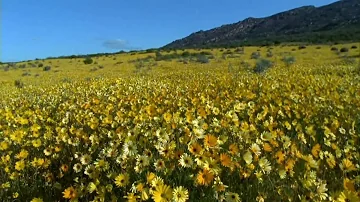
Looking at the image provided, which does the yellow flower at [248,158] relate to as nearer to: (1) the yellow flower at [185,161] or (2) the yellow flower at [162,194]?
(1) the yellow flower at [185,161]

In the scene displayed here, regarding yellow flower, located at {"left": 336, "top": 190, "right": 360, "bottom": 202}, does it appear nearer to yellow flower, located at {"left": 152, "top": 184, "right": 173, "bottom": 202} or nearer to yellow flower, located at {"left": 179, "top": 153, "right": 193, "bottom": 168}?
yellow flower, located at {"left": 152, "top": 184, "right": 173, "bottom": 202}

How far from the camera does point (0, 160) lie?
3.94m

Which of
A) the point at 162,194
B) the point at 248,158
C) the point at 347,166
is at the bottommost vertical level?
the point at 347,166

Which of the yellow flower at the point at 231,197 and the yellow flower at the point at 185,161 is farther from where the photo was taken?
→ the yellow flower at the point at 185,161

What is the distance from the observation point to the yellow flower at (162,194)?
2.14 m

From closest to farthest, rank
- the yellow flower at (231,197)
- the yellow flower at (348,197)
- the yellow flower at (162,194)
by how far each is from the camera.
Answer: the yellow flower at (348,197), the yellow flower at (162,194), the yellow flower at (231,197)

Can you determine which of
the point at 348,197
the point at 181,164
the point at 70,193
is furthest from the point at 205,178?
the point at 70,193

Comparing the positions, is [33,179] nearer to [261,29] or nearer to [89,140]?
[89,140]

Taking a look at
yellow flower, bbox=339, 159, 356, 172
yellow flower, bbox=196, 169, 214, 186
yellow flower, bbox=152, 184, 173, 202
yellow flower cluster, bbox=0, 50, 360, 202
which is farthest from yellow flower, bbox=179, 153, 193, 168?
yellow flower, bbox=339, 159, 356, 172

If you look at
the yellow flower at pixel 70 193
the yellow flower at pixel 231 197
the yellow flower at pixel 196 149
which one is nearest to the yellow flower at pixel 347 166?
the yellow flower at pixel 231 197

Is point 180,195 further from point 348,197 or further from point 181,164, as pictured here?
point 348,197

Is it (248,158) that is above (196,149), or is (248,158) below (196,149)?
below

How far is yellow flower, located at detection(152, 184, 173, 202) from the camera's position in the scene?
2141 mm

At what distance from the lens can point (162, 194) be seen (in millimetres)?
2189
